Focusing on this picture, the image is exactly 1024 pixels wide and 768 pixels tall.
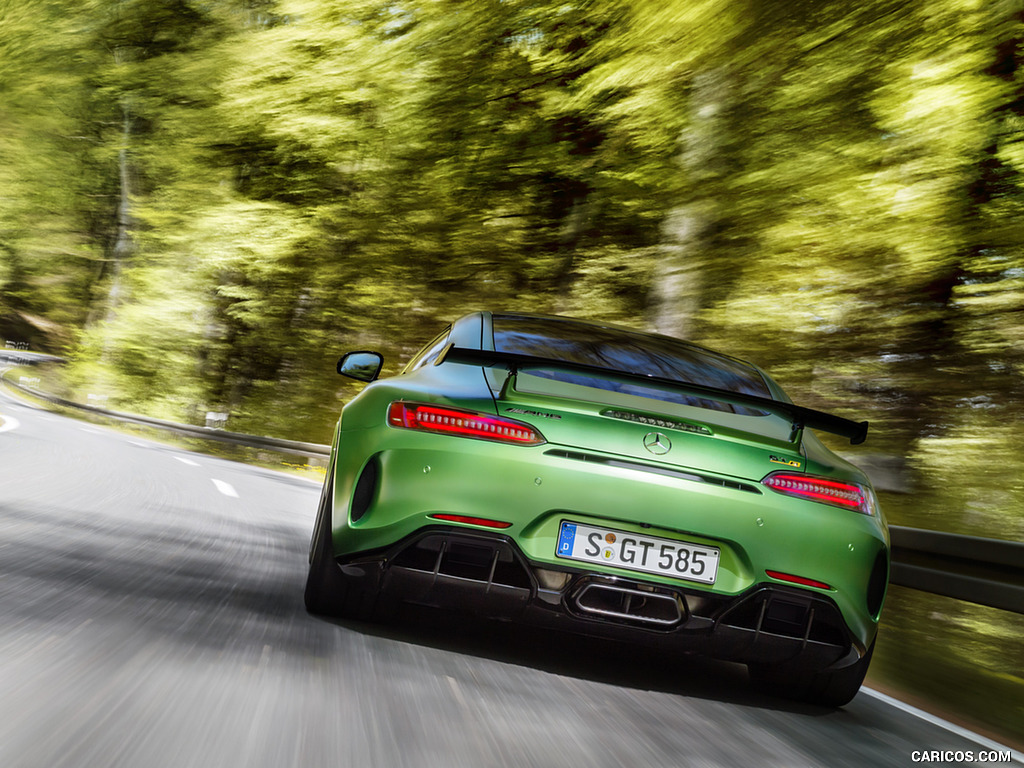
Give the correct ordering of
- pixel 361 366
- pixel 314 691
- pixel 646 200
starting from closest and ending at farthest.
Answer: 1. pixel 314 691
2. pixel 361 366
3. pixel 646 200

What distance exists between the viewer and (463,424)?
306 cm

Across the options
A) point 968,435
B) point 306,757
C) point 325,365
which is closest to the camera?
point 306,757

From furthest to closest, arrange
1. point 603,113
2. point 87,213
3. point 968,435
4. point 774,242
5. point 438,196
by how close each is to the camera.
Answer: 1. point 87,213
2. point 438,196
3. point 603,113
4. point 774,242
5. point 968,435

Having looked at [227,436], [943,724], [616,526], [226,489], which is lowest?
[227,436]

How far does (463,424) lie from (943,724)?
1931 mm

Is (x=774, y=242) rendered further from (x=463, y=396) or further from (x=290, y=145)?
(x=290, y=145)

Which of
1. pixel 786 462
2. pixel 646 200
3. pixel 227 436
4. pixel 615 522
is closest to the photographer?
pixel 615 522

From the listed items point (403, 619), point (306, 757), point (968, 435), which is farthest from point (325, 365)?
point (306, 757)

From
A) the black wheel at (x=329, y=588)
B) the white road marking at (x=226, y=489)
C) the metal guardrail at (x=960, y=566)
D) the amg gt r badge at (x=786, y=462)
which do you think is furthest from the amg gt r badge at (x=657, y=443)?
the white road marking at (x=226, y=489)

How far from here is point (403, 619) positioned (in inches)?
146

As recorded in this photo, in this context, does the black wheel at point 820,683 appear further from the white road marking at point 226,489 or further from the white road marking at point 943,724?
the white road marking at point 226,489

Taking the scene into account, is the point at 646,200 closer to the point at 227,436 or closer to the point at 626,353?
the point at 626,353

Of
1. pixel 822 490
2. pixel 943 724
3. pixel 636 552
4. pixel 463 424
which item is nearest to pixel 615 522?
pixel 636 552

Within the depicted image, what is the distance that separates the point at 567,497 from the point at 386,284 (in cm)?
1303
